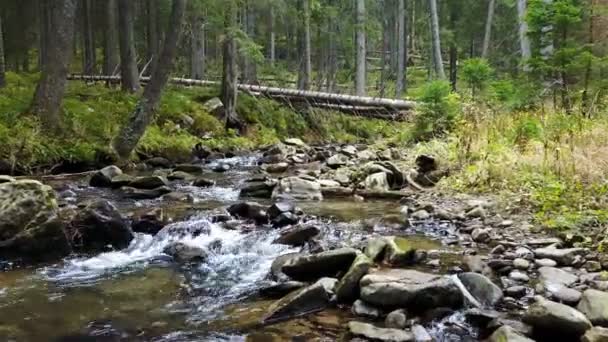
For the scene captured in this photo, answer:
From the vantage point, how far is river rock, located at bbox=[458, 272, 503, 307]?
4121mm

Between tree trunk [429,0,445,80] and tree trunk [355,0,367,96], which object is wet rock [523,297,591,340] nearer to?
tree trunk [429,0,445,80]

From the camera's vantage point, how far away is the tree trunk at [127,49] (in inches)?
640

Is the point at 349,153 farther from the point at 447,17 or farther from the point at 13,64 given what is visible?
the point at 447,17

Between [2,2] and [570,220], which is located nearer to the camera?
[570,220]

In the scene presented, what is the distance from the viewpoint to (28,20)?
2389 centimetres

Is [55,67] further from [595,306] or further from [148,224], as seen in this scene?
[595,306]

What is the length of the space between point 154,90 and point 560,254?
884cm

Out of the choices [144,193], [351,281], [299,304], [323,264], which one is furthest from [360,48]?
[299,304]

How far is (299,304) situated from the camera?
167 inches

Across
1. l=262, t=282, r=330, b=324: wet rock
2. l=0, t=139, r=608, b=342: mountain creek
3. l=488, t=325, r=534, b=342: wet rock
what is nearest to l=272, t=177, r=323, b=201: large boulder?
l=0, t=139, r=608, b=342: mountain creek

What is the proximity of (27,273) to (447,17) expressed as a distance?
3325 centimetres

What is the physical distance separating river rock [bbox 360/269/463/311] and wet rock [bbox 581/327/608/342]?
0.93m

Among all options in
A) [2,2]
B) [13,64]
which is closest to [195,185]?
[2,2]

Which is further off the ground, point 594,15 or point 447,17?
point 447,17
